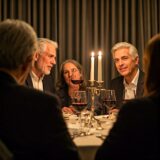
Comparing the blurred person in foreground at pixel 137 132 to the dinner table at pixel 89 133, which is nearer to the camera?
the blurred person in foreground at pixel 137 132

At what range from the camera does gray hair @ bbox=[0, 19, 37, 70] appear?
1.38m

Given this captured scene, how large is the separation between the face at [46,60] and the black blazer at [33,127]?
1.93 m

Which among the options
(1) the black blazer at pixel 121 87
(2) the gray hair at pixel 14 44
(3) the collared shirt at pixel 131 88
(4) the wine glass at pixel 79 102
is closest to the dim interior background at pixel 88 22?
(1) the black blazer at pixel 121 87

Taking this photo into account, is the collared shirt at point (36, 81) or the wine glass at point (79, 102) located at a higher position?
the collared shirt at point (36, 81)

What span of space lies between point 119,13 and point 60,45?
Result: 2.60 ft

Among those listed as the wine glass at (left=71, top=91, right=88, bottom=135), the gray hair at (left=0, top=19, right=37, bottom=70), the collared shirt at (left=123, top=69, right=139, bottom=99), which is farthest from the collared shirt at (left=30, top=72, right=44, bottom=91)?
the gray hair at (left=0, top=19, right=37, bottom=70)

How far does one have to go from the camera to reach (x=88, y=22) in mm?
4199

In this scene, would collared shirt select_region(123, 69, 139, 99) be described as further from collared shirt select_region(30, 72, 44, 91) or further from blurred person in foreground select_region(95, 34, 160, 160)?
blurred person in foreground select_region(95, 34, 160, 160)

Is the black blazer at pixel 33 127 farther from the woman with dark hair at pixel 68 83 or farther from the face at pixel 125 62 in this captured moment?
the face at pixel 125 62

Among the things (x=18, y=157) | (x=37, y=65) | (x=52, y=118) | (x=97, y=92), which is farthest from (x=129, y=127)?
(x=37, y=65)

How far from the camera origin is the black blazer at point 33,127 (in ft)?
4.24

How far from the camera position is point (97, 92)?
241 centimetres

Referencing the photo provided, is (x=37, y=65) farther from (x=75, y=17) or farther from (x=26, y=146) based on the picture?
(x=26, y=146)

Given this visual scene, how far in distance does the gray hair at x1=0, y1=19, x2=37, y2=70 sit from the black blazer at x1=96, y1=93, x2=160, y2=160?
1.47 ft
